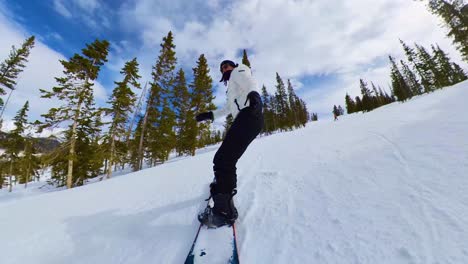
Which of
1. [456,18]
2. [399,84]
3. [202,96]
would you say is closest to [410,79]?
[399,84]

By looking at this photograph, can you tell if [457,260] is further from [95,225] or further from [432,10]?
[432,10]

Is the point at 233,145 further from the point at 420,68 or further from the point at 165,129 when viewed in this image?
the point at 420,68

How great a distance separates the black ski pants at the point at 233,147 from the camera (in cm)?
292

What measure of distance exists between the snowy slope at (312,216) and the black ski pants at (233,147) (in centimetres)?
56

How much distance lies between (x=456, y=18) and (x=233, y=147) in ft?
152

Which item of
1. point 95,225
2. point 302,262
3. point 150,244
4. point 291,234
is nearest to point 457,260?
point 302,262

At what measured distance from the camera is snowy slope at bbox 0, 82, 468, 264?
174 cm

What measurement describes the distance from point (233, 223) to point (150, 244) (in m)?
1.13

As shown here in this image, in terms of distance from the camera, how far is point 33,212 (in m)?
4.06

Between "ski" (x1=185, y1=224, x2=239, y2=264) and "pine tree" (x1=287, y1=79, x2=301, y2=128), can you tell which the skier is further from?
"pine tree" (x1=287, y1=79, x2=301, y2=128)

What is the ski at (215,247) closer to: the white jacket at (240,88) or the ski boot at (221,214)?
the ski boot at (221,214)

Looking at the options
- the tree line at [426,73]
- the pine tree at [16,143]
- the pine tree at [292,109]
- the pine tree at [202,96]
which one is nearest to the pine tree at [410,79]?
the tree line at [426,73]

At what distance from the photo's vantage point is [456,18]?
94.6ft

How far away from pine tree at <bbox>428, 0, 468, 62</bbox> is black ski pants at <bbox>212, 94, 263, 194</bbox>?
43870mm
